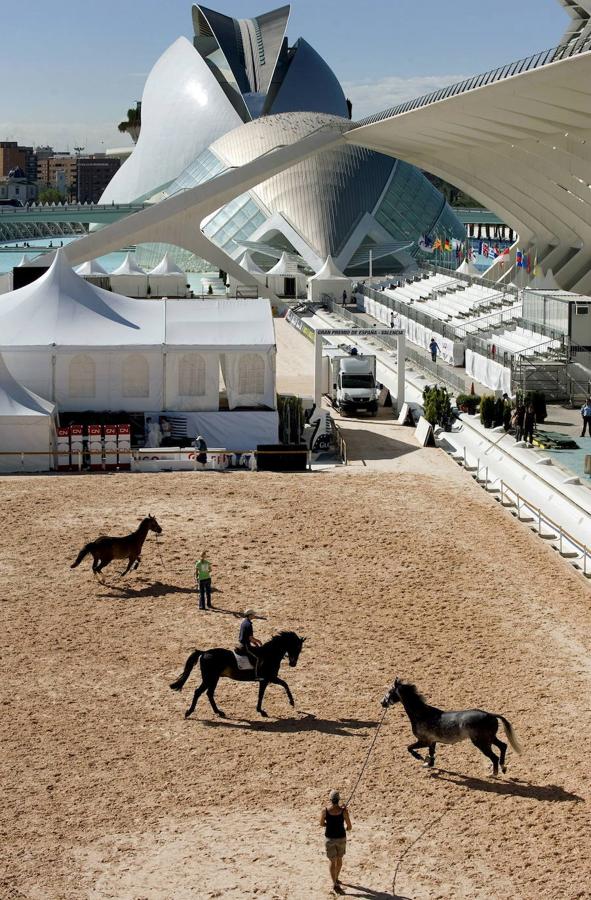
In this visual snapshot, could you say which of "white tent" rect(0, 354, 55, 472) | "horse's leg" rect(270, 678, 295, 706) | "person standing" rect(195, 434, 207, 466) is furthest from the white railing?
"white tent" rect(0, 354, 55, 472)

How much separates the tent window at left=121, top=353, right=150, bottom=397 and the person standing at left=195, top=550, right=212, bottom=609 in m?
12.8

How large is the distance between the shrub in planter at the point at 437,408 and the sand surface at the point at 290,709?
8.09 m

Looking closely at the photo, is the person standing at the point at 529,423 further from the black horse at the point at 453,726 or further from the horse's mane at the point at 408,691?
the horse's mane at the point at 408,691

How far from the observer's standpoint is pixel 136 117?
143 metres

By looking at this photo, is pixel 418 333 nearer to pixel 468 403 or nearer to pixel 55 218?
pixel 468 403

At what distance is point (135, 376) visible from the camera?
31.2m

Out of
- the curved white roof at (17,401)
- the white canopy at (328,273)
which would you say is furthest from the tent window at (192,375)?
the white canopy at (328,273)

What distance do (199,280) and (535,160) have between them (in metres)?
26.1

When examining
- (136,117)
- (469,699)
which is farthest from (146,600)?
(136,117)

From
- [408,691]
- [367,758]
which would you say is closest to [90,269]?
[367,758]

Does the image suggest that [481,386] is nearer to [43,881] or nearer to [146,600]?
[146,600]

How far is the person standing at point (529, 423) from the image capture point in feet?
99.6

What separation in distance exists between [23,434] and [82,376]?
2686 mm

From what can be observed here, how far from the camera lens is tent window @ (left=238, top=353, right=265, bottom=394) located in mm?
31438
